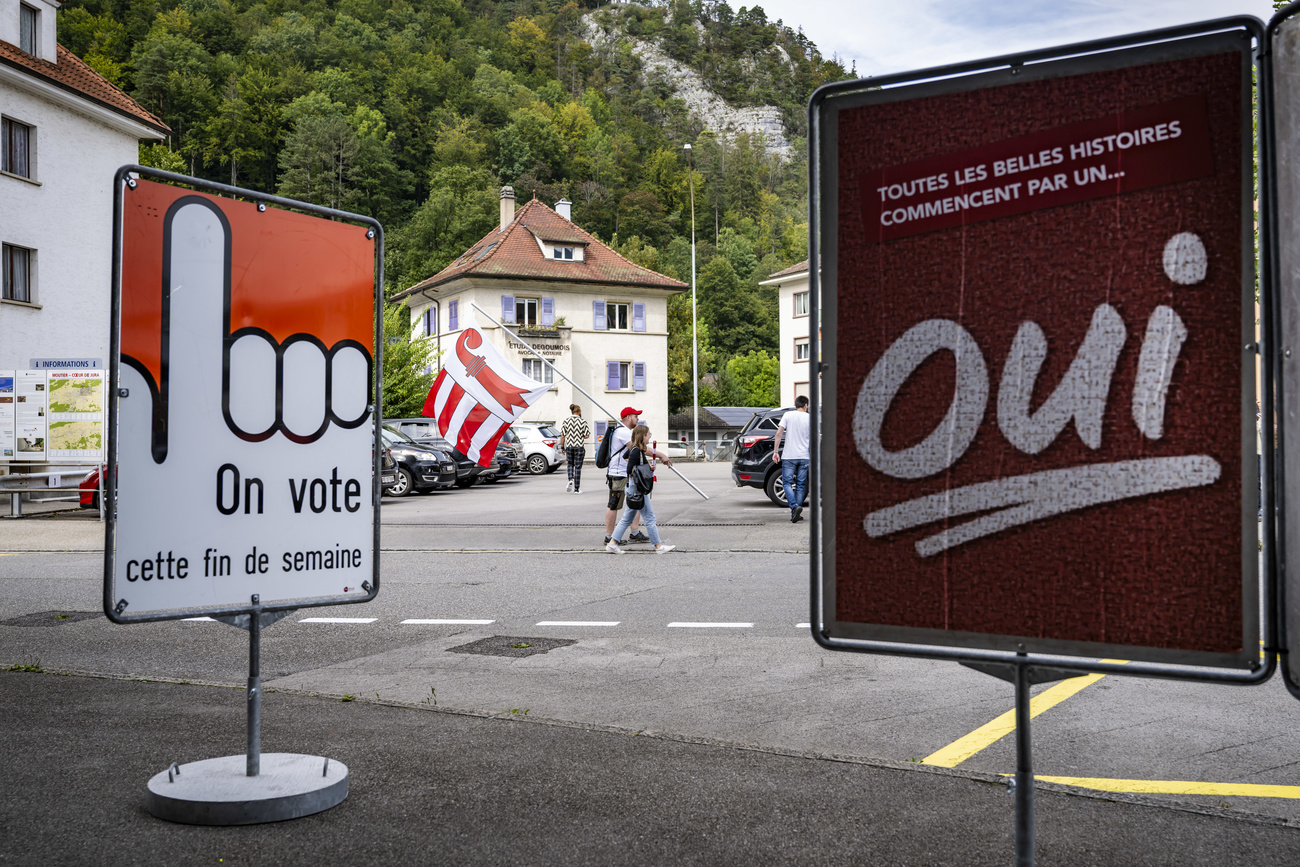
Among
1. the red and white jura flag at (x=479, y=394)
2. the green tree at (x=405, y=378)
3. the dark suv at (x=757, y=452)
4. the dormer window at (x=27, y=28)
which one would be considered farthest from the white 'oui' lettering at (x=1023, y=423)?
the green tree at (x=405, y=378)

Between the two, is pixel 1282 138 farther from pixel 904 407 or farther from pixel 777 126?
pixel 777 126

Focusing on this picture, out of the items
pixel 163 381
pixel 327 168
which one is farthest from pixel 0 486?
pixel 327 168

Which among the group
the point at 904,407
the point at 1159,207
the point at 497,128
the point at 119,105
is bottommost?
the point at 904,407

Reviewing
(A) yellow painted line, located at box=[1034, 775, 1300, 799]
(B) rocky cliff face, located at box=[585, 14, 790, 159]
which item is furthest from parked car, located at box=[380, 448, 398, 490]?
(B) rocky cliff face, located at box=[585, 14, 790, 159]

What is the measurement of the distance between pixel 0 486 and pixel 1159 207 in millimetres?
22113

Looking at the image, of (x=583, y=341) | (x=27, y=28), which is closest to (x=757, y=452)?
(x=27, y=28)

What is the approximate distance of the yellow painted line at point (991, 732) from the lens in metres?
4.72

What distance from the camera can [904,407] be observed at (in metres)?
2.63

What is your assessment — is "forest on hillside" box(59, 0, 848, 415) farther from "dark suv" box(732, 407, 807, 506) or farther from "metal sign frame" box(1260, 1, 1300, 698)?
"metal sign frame" box(1260, 1, 1300, 698)

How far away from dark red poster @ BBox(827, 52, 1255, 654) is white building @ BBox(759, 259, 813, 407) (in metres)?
59.9

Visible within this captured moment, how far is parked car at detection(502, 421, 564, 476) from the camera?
3581 cm

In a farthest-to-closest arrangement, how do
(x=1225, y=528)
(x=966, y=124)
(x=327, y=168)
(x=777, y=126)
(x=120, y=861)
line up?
1. (x=777, y=126)
2. (x=327, y=168)
3. (x=120, y=861)
4. (x=966, y=124)
5. (x=1225, y=528)

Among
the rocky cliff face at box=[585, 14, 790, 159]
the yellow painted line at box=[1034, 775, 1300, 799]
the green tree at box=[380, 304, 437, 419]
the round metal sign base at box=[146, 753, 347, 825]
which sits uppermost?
the rocky cliff face at box=[585, 14, 790, 159]

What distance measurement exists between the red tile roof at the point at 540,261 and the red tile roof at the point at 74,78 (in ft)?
81.8
